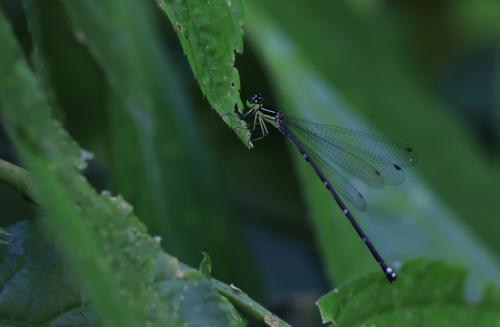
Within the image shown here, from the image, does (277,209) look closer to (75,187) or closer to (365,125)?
(365,125)

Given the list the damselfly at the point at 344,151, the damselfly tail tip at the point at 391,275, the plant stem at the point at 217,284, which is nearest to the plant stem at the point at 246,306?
the plant stem at the point at 217,284

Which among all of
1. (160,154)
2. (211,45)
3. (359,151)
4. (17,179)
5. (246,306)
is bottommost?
(246,306)

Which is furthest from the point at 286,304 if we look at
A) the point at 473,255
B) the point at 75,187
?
the point at 75,187

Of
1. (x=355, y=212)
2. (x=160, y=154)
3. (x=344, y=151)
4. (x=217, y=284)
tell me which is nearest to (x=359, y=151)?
(x=344, y=151)

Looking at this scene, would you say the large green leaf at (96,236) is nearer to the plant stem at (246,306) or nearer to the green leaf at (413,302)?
the plant stem at (246,306)

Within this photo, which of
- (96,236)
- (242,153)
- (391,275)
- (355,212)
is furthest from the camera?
(242,153)

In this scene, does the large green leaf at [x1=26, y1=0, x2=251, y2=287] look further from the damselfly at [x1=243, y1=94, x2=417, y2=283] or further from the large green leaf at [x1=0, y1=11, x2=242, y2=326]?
the large green leaf at [x1=0, y1=11, x2=242, y2=326]

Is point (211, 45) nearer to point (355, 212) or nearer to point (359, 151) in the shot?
point (355, 212)
